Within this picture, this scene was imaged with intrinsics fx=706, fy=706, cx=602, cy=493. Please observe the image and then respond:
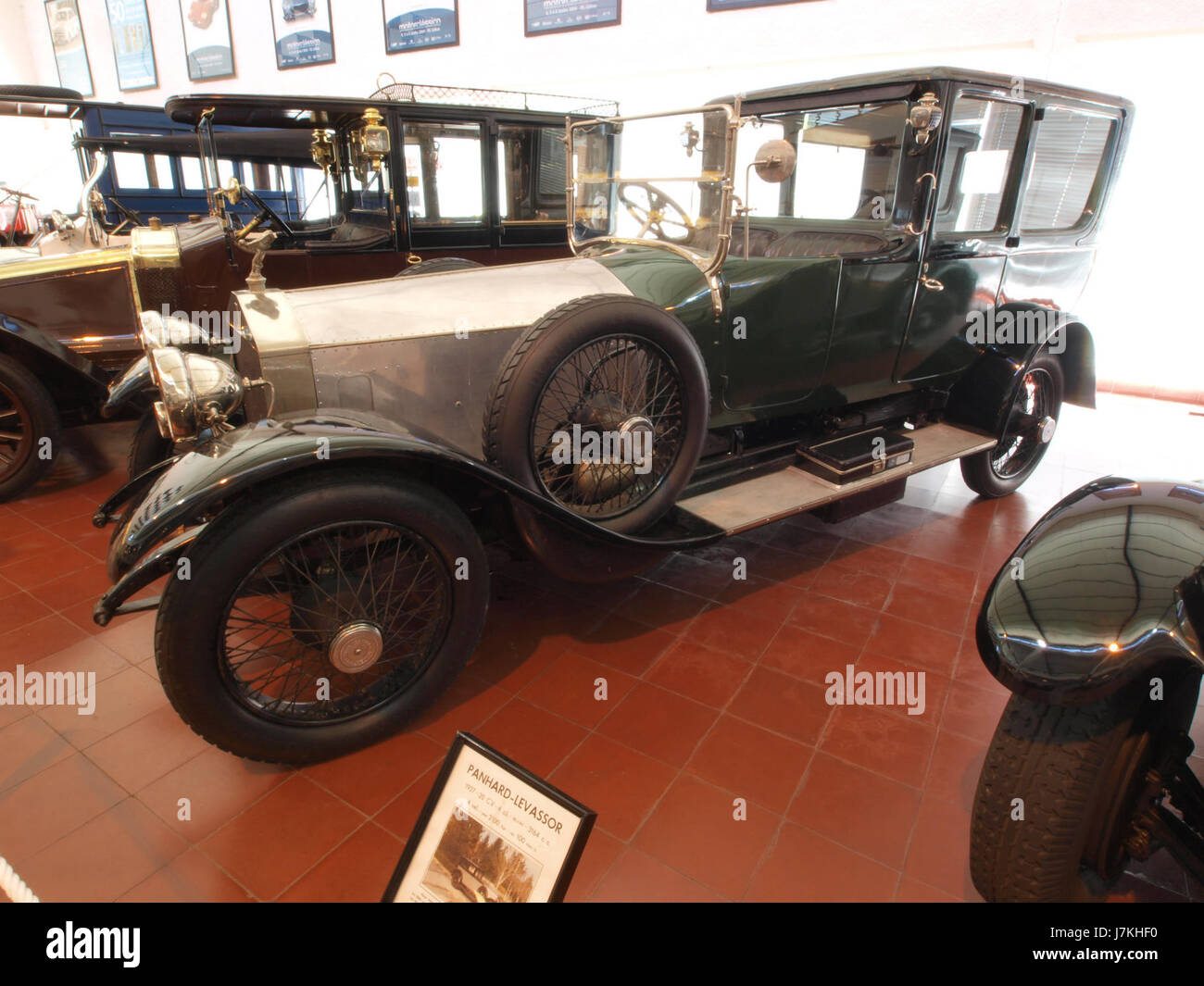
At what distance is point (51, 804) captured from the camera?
6.20 feet

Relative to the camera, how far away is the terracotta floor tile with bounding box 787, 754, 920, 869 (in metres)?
1.80

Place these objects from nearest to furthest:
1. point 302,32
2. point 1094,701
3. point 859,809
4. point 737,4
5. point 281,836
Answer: point 1094,701, point 281,836, point 859,809, point 737,4, point 302,32

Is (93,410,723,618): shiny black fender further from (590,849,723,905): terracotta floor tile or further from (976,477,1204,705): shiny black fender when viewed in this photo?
(976,477,1204,705): shiny black fender

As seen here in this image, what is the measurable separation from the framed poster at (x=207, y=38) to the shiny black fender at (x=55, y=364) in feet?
24.3

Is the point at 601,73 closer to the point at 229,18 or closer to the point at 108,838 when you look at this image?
the point at 229,18

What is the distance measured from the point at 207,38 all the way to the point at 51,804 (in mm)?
10847

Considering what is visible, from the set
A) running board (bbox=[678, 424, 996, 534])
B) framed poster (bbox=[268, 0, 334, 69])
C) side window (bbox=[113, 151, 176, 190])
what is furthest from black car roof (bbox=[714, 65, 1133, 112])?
framed poster (bbox=[268, 0, 334, 69])

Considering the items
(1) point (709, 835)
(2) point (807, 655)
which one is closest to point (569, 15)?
(2) point (807, 655)

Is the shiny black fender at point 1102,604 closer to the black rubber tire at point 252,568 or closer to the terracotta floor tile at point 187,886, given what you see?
the black rubber tire at point 252,568

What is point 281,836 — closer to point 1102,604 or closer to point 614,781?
point 614,781
